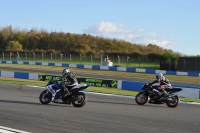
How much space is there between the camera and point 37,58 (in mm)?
→ 61750

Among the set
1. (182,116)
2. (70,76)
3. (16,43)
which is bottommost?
(182,116)

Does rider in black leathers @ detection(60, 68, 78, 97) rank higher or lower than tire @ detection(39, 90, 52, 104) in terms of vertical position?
higher

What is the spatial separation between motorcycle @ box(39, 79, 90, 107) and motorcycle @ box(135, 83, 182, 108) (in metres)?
2.70

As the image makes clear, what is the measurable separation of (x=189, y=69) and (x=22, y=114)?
116 feet

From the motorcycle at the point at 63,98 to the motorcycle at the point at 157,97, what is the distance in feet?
8.86

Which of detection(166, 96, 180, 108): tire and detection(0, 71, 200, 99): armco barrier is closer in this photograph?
detection(166, 96, 180, 108): tire

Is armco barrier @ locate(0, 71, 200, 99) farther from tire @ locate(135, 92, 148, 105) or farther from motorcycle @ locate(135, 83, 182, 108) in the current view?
tire @ locate(135, 92, 148, 105)

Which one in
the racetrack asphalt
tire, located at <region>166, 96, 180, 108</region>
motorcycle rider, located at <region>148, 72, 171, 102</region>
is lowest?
the racetrack asphalt

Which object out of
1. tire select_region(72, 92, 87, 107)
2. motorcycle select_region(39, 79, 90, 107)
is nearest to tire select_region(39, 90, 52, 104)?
motorcycle select_region(39, 79, 90, 107)

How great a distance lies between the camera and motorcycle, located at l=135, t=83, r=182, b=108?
13.9 meters

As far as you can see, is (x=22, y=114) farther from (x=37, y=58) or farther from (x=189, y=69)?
(x=37, y=58)

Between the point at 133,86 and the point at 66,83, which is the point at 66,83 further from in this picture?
the point at 133,86

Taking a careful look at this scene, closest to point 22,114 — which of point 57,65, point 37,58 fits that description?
point 57,65

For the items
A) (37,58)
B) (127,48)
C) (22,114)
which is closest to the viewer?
(22,114)
